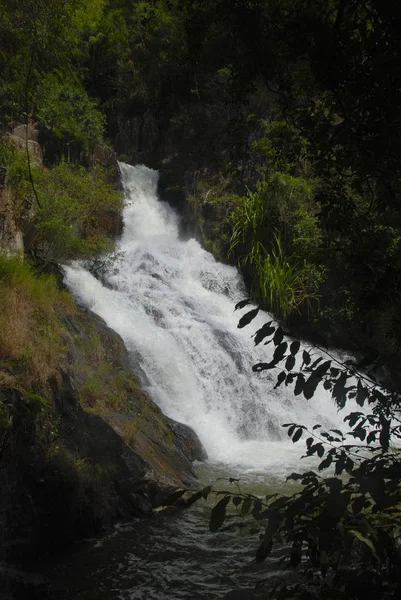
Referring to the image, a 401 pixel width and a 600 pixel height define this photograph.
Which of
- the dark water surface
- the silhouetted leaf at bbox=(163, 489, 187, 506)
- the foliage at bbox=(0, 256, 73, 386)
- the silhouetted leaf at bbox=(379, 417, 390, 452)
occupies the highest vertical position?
the silhouetted leaf at bbox=(379, 417, 390, 452)

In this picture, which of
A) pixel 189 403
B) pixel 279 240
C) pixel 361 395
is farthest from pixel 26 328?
pixel 279 240

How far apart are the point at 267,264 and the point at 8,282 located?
7.04 m

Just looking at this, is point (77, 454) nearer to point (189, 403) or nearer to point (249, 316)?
Answer: point (249, 316)

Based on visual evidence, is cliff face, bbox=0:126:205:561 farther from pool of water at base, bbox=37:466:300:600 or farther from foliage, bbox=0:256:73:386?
pool of water at base, bbox=37:466:300:600

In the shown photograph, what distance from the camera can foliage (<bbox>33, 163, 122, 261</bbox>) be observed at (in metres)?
A: 9.46

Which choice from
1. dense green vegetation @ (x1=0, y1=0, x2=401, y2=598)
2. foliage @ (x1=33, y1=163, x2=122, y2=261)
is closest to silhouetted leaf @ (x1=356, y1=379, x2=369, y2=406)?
dense green vegetation @ (x1=0, y1=0, x2=401, y2=598)

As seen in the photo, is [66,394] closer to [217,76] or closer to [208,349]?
[208,349]

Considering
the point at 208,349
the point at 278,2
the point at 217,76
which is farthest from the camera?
the point at 217,76

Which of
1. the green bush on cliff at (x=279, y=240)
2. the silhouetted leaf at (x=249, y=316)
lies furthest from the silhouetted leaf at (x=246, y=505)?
the green bush on cliff at (x=279, y=240)

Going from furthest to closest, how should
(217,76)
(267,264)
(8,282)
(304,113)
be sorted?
(217,76), (267,264), (8,282), (304,113)

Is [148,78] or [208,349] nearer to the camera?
[208,349]

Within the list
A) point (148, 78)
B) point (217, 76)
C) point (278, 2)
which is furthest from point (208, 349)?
point (148, 78)

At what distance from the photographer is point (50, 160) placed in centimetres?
1548

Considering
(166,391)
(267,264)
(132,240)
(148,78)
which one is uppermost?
(148,78)
